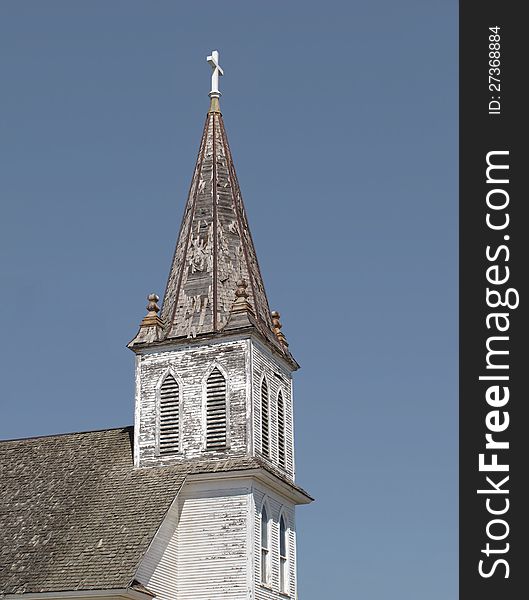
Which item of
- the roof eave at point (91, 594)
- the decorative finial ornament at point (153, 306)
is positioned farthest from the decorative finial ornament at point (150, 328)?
the roof eave at point (91, 594)

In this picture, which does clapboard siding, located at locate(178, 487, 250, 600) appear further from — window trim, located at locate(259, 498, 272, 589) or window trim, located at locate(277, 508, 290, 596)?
window trim, located at locate(277, 508, 290, 596)

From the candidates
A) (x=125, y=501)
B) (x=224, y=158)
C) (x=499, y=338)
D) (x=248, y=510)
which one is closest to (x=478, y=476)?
(x=499, y=338)

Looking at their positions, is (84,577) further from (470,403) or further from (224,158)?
(224,158)

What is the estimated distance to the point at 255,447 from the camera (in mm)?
37625

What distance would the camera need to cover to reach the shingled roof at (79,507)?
33.2m

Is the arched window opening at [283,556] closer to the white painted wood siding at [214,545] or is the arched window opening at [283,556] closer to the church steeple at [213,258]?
the white painted wood siding at [214,545]

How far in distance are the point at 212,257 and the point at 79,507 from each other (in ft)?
33.6

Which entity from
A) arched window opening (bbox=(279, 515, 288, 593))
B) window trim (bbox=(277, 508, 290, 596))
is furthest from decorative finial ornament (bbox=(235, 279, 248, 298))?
arched window opening (bbox=(279, 515, 288, 593))

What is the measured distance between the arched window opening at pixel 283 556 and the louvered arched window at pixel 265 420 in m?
2.51

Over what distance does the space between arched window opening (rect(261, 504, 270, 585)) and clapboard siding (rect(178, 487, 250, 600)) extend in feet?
4.57

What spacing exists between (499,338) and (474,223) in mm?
2892

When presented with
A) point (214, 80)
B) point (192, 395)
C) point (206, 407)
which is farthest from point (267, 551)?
point (214, 80)

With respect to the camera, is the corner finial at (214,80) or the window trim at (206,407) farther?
the corner finial at (214,80)

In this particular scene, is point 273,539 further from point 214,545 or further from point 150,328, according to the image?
point 150,328
